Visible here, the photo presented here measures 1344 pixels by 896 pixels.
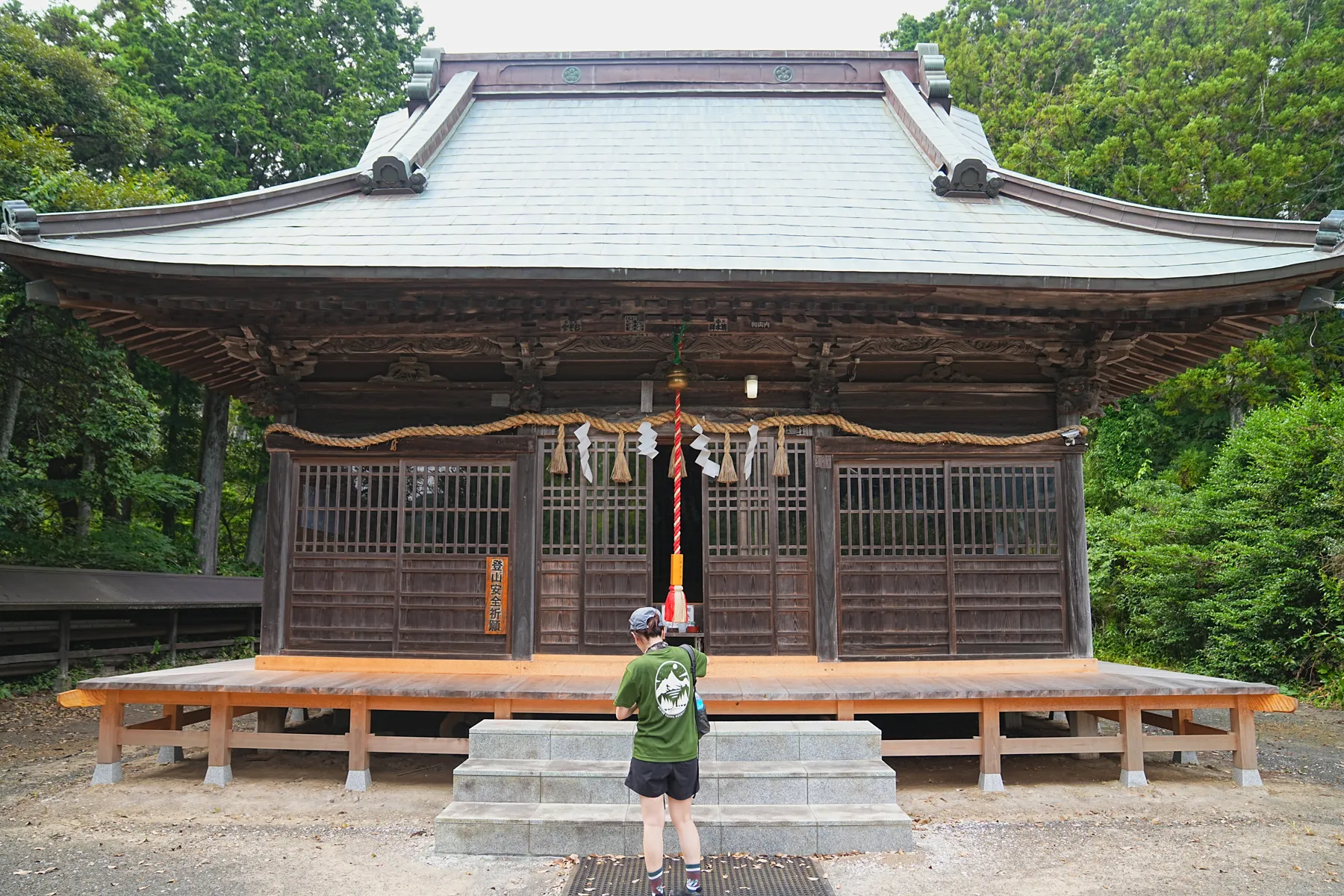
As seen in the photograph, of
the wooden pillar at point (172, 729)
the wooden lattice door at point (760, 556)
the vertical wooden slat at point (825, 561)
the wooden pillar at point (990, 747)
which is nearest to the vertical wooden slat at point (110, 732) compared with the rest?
the wooden pillar at point (172, 729)

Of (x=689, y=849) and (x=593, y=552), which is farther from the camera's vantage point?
(x=593, y=552)

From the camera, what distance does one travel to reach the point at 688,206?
870cm

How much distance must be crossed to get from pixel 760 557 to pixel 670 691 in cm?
348

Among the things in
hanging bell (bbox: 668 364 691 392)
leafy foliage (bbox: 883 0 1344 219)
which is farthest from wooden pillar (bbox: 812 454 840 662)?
leafy foliage (bbox: 883 0 1344 219)

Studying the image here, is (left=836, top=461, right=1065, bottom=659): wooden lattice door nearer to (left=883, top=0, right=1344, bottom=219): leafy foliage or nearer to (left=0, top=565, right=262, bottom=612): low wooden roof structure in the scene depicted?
(left=0, top=565, right=262, bottom=612): low wooden roof structure

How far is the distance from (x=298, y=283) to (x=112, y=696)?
359cm

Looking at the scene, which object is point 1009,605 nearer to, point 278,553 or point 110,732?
point 278,553

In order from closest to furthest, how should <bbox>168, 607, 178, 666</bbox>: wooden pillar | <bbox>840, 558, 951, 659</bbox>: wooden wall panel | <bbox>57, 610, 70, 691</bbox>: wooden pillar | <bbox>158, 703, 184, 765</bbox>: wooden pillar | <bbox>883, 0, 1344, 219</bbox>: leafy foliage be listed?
<bbox>158, 703, 184, 765</bbox>: wooden pillar → <bbox>840, 558, 951, 659</bbox>: wooden wall panel → <bbox>57, 610, 70, 691</bbox>: wooden pillar → <bbox>168, 607, 178, 666</bbox>: wooden pillar → <bbox>883, 0, 1344, 219</bbox>: leafy foliage

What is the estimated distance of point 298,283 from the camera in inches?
271

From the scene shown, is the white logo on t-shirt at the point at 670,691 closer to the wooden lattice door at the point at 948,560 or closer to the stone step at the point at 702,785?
the stone step at the point at 702,785

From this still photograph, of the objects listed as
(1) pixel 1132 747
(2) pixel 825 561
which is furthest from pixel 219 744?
(1) pixel 1132 747

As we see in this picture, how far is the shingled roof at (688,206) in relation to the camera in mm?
6738

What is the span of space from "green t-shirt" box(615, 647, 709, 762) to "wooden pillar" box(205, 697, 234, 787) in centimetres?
427

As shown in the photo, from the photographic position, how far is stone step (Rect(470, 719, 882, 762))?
231 inches
